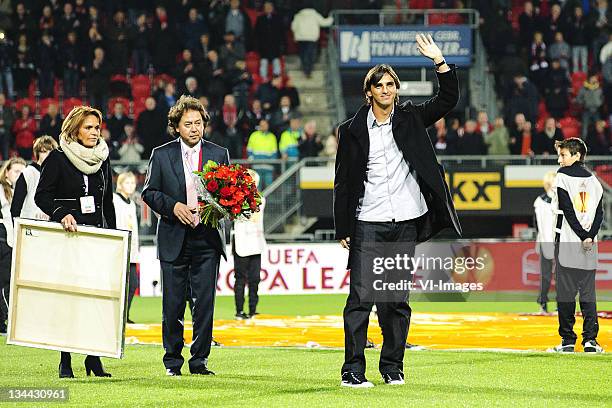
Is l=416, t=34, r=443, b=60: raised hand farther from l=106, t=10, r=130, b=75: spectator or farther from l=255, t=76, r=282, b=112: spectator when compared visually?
l=106, t=10, r=130, b=75: spectator

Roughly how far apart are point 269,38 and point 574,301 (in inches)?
708

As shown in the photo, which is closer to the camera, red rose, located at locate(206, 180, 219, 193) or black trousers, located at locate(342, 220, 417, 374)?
black trousers, located at locate(342, 220, 417, 374)

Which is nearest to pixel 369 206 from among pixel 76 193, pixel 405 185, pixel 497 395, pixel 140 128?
pixel 405 185

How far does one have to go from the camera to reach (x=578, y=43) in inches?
1187

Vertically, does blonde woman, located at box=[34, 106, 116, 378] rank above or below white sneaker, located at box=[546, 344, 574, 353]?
above

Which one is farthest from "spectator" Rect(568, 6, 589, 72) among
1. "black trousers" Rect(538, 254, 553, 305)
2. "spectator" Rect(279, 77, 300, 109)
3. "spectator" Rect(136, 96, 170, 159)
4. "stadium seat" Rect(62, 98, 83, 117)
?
"black trousers" Rect(538, 254, 553, 305)

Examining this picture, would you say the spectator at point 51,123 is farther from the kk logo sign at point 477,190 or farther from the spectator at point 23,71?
the kk logo sign at point 477,190

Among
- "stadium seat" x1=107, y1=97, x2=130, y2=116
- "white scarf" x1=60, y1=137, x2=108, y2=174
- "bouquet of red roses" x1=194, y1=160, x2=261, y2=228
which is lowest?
"bouquet of red roses" x1=194, y1=160, x2=261, y2=228

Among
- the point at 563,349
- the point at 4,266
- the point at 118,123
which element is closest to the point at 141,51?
the point at 118,123

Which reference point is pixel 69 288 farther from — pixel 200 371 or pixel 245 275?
pixel 245 275

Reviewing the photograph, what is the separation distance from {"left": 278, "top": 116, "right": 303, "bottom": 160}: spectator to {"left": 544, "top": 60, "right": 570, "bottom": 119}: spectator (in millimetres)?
6153

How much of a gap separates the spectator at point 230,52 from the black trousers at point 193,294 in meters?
19.0

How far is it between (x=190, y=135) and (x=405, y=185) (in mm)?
2006

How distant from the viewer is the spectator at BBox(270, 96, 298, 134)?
26734mm
